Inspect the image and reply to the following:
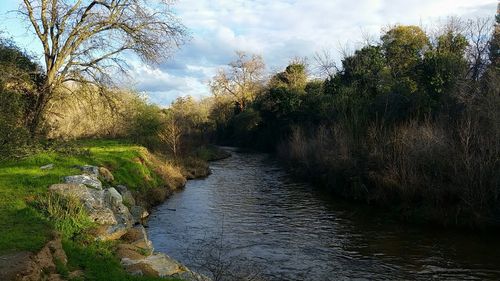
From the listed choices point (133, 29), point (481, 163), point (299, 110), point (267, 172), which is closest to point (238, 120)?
point (299, 110)

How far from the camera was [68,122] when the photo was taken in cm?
3875

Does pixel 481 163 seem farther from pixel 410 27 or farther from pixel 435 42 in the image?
pixel 410 27

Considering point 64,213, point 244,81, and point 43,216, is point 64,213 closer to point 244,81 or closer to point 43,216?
point 43,216

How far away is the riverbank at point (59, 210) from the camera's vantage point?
952 cm

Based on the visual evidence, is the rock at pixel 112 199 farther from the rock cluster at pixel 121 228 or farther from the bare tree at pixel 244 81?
the bare tree at pixel 244 81

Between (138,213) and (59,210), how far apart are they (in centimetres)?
740

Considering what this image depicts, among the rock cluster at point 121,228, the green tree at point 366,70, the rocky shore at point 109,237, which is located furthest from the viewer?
the green tree at point 366,70

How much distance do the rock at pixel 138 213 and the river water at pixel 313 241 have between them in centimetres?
46

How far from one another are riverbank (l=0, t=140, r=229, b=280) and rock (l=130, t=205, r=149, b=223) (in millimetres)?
1234

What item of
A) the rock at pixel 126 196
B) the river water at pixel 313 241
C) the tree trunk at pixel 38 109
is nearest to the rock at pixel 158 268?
the river water at pixel 313 241

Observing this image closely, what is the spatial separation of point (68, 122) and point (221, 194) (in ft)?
62.3

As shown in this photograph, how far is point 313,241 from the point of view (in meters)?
16.7

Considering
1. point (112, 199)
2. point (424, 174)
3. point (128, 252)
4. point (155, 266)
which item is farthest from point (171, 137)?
point (155, 266)

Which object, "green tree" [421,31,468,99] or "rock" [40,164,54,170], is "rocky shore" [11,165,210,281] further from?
"green tree" [421,31,468,99]
